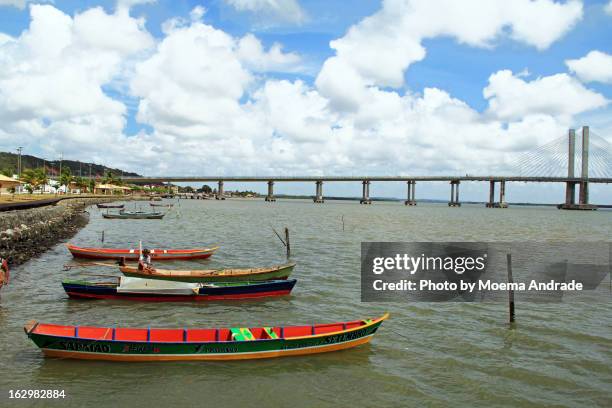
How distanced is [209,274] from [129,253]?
39.5ft

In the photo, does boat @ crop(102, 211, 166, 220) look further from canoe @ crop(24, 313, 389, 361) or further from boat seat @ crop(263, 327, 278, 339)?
boat seat @ crop(263, 327, 278, 339)

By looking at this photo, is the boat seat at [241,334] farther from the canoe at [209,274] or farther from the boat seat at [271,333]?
the canoe at [209,274]

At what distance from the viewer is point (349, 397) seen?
10992mm

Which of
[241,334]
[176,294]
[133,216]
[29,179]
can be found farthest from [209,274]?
[29,179]

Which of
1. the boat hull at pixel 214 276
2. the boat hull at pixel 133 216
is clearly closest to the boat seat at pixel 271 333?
the boat hull at pixel 214 276

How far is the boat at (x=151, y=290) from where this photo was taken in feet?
61.4

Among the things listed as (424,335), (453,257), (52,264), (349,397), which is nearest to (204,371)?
(349,397)

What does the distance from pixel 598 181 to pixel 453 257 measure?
150397mm

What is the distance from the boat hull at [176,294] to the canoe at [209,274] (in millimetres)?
1593

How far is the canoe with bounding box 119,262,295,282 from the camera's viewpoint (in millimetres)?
20609

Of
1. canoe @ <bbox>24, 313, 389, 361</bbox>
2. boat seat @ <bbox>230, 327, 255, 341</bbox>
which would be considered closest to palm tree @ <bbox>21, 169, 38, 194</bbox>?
canoe @ <bbox>24, 313, 389, 361</bbox>

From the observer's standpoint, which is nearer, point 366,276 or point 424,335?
point 424,335

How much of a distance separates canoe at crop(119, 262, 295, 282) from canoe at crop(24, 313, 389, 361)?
788cm

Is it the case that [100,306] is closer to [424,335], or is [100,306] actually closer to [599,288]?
[424,335]
